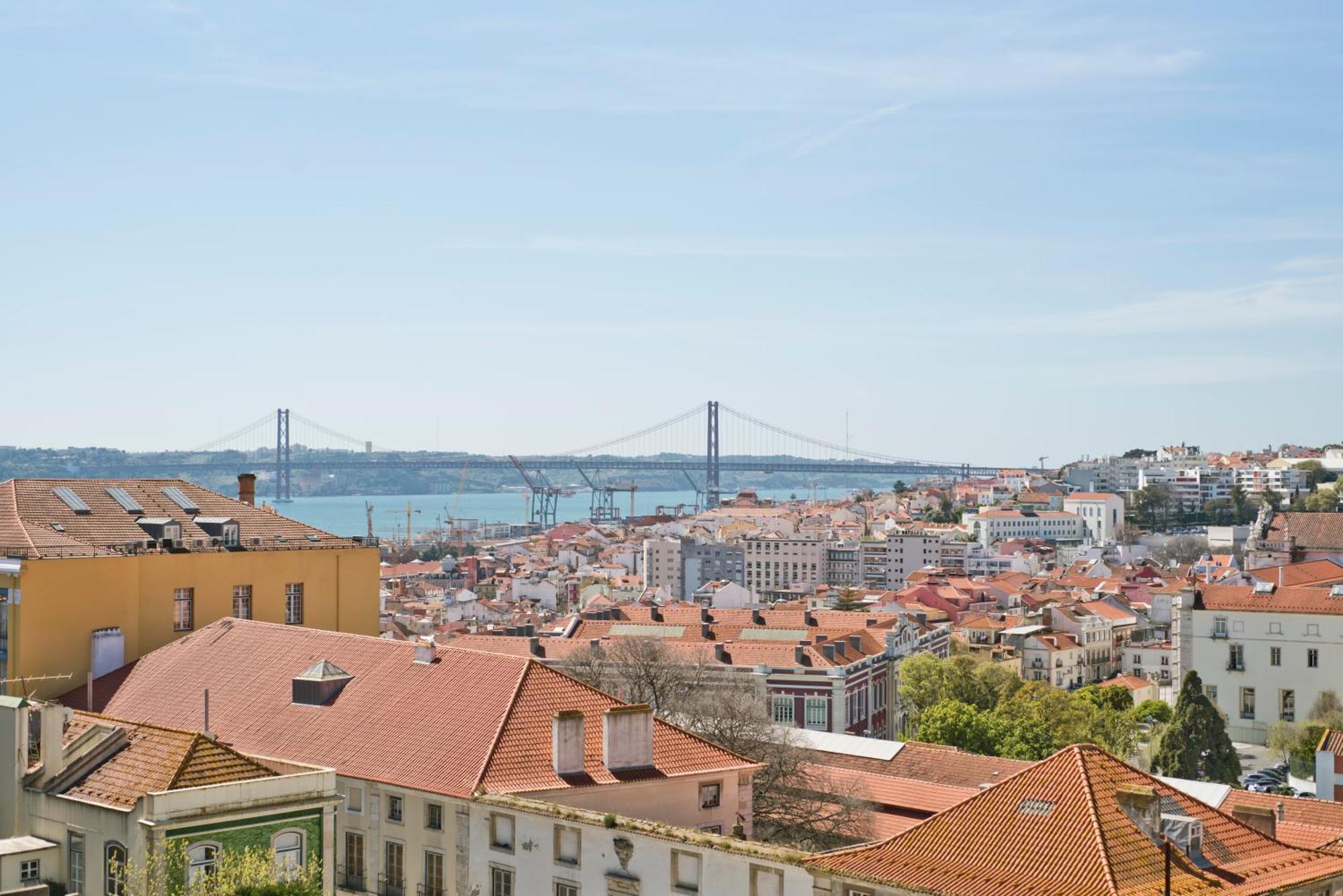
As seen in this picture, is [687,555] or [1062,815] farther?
[687,555]

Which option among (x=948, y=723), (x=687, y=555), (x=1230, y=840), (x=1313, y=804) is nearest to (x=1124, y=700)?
(x=948, y=723)

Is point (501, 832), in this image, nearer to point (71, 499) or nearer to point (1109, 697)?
point (71, 499)

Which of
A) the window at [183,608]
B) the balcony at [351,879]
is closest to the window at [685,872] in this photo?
the balcony at [351,879]

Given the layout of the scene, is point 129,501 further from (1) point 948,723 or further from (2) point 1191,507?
(2) point 1191,507

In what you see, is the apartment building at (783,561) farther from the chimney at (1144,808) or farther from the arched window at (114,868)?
the arched window at (114,868)

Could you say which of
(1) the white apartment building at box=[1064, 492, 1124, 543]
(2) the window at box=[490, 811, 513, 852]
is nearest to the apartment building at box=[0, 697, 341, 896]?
(2) the window at box=[490, 811, 513, 852]

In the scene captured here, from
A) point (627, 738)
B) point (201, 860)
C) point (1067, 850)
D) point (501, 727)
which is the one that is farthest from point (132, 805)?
point (1067, 850)

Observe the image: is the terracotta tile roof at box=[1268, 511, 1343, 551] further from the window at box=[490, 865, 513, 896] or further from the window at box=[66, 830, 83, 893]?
the window at box=[66, 830, 83, 893]
